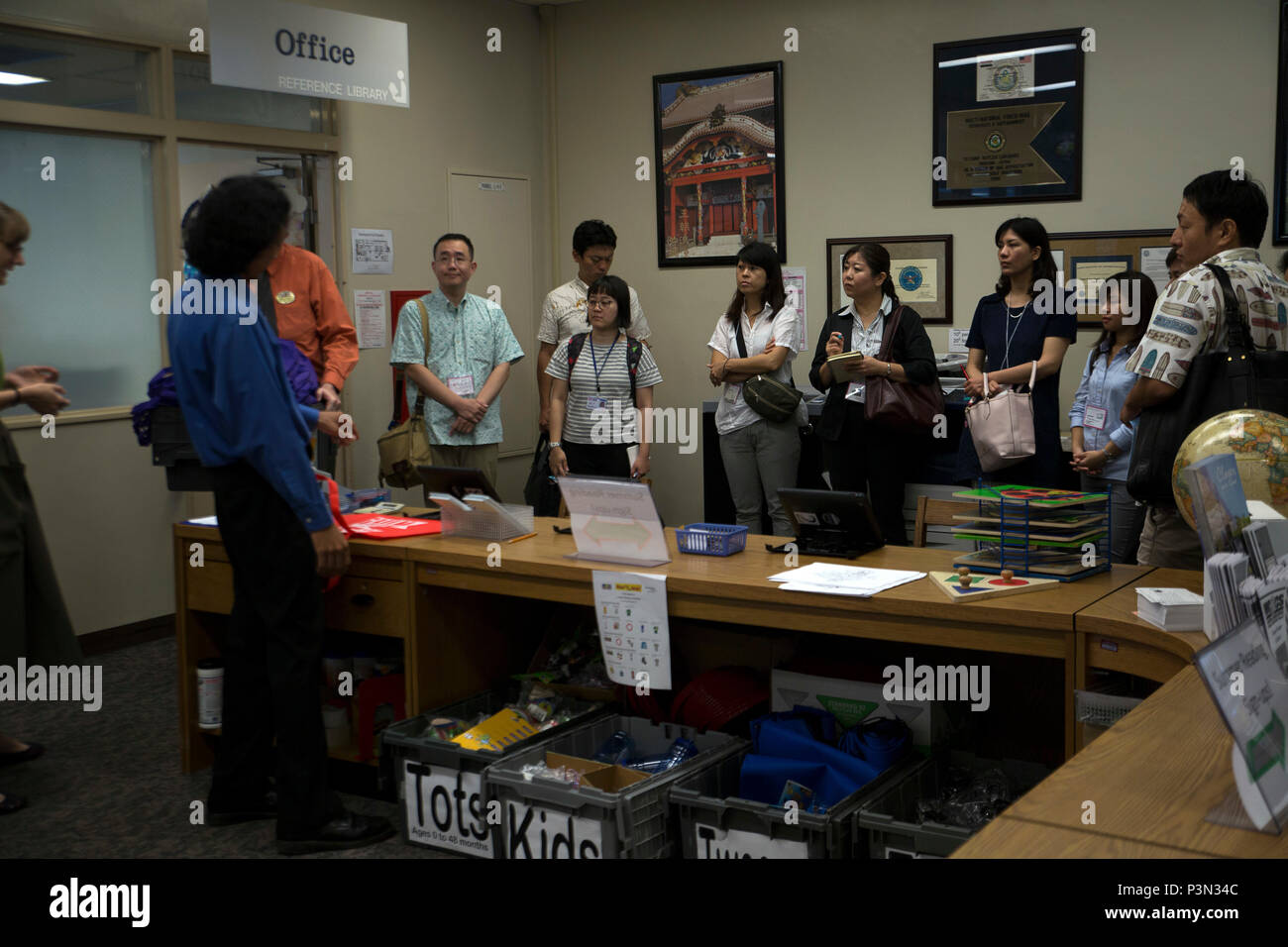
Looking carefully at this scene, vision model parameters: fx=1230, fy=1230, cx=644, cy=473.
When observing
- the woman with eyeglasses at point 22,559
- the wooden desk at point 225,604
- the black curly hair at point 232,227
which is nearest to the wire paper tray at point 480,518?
the wooden desk at point 225,604

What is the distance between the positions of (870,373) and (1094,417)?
88 centimetres

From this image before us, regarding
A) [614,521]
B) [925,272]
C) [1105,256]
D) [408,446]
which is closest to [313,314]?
[408,446]

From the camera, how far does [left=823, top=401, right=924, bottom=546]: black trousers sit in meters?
5.04

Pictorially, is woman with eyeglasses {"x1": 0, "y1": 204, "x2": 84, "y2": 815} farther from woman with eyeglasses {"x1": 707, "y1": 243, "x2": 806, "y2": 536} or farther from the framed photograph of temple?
the framed photograph of temple

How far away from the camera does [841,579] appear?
298cm

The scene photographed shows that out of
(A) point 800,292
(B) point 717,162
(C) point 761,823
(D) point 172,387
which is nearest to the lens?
Answer: (C) point 761,823

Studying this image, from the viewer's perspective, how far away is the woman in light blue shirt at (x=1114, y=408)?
168 inches

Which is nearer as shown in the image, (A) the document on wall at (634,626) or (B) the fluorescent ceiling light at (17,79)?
(A) the document on wall at (634,626)

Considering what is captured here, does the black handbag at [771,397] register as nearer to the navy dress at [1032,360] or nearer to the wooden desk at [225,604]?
the navy dress at [1032,360]

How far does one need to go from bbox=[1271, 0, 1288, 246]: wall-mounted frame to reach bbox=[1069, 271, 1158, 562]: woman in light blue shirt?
1212 mm

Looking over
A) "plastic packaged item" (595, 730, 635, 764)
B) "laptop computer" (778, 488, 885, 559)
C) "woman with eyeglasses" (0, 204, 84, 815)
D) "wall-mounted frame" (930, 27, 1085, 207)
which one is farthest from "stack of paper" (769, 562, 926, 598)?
"wall-mounted frame" (930, 27, 1085, 207)

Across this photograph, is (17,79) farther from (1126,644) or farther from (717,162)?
(1126,644)

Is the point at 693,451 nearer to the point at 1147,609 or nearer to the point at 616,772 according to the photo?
the point at 616,772

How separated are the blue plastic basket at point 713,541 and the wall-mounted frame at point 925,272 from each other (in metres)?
3.23
